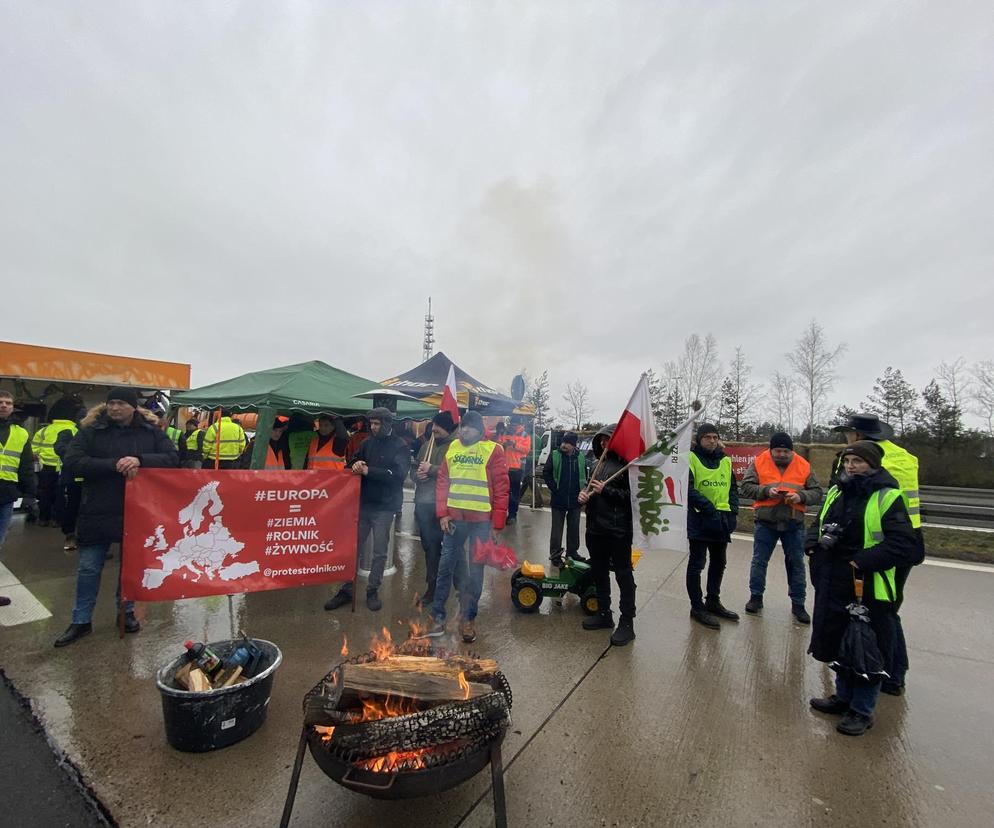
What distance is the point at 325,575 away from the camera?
4215mm

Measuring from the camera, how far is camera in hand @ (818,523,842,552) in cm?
287

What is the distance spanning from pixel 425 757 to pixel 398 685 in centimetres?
29

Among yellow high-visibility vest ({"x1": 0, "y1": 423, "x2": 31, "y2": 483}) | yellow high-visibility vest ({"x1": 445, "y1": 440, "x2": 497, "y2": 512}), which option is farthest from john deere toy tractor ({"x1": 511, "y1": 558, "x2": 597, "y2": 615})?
yellow high-visibility vest ({"x1": 0, "y1": 423, "x2": 31, "y2": 483})

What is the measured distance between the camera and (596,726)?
2.69m

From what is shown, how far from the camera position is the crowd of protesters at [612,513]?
2.77 metres

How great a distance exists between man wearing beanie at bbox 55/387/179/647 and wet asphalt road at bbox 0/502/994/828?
0.39 meters

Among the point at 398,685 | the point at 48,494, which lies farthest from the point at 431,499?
the point at 48,494

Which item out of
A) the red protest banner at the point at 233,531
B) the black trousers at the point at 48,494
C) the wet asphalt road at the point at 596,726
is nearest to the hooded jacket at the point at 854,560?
the wet asphalt road at the point at 596,726

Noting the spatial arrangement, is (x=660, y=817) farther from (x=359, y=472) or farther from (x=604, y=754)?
(x=359, y=472)

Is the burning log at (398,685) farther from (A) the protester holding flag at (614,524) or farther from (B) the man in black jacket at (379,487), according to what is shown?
(B) the man in black jacket at (379,487)

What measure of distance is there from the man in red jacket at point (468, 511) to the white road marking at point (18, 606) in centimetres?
342

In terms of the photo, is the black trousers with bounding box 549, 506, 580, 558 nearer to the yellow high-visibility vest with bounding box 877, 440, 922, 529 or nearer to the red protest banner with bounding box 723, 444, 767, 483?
the yellow high-visibility vest with bounding box 877, 440, 922, 529

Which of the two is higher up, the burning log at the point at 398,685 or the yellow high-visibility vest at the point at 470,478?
the yellow high-visibility vest at the point at 470,478

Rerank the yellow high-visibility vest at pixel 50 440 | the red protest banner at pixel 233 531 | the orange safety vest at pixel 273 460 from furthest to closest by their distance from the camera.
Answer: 1. the yellow high-visibility vest at pixel 50 440
2. the orange safety vest at pixel 273 460
3. the red protest banner at pixel 233 531
